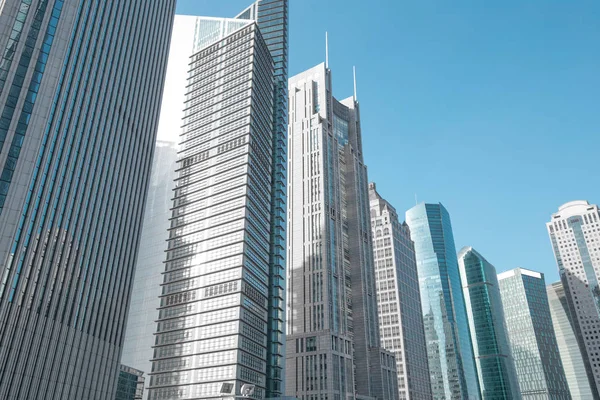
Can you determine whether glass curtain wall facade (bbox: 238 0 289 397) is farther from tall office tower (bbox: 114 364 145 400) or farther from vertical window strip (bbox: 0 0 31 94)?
vertical window strip (bbox: 0 0 31 94)

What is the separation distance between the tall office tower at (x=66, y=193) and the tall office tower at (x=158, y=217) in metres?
40.5

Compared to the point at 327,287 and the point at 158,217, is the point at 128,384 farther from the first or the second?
the point at 327,287

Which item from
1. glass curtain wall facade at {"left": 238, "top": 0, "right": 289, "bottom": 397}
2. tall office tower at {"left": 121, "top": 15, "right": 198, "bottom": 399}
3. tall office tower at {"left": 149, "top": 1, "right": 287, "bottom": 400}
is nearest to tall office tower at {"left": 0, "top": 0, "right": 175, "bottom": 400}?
tall office tower at {"left": 149, "top": 1, "right": 287, "bottom": 400}

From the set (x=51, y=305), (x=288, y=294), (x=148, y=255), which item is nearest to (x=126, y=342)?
(x=148, y=255)

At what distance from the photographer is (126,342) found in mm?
139000

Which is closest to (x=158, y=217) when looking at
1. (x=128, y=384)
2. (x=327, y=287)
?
(x=128, y=384)

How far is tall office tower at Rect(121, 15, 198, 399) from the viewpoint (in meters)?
137

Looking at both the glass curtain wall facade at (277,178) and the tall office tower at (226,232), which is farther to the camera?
the glass curtain wall facade at (277,178)

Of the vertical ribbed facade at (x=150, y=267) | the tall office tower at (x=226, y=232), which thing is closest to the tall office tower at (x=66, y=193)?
the tall office tower at (x=226, y=232)

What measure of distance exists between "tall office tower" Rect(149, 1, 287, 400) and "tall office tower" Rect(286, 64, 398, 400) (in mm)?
23484

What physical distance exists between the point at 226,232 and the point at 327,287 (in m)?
45.3

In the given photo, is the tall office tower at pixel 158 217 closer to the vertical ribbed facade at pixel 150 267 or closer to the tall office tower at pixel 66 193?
the vertical ribbed facade at pixel 150 267

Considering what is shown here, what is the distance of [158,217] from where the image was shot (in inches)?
6038

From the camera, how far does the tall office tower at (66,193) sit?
2881 inches
